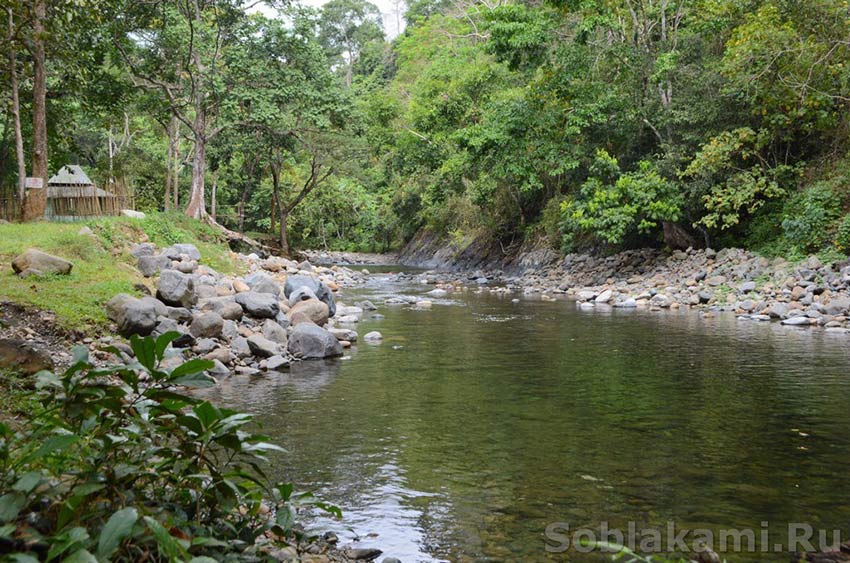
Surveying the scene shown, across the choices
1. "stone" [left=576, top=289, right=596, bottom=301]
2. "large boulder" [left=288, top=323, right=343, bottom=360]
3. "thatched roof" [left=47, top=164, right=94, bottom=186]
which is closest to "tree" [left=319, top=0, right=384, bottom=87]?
"thatched roof" [left=47, top=164, right=94, bottom=186]

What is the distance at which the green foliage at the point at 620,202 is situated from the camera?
Result: 19453 mm

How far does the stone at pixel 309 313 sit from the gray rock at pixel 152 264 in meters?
2.61

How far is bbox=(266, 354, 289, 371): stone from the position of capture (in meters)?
9.45

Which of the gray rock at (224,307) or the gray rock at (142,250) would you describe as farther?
the gray rock at (142,250)

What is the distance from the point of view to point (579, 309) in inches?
656

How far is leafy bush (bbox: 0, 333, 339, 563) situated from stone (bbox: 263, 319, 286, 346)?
7932 mm

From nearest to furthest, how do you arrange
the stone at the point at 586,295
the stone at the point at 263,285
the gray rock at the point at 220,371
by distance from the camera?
the gray rock at the point at 220,371, the stone at the point at 263,285, the stone at the point at 586,295

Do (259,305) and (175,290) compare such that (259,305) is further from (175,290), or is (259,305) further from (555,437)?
(555,437)

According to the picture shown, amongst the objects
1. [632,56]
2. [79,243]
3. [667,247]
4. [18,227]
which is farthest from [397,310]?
[632,56]

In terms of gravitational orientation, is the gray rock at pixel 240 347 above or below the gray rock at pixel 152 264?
below

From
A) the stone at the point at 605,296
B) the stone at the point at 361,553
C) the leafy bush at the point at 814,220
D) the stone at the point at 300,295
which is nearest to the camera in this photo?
the stone at the point at 361,553

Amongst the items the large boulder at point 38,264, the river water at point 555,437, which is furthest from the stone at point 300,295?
the large boulder at point 38,264

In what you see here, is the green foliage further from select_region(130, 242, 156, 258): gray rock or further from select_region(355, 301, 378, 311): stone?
select_region(130, 242, 156, 258): gray rock

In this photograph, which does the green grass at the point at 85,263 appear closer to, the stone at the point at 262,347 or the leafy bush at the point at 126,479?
the stone at the point at 262,347
